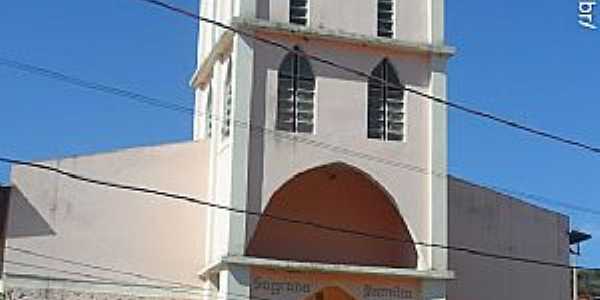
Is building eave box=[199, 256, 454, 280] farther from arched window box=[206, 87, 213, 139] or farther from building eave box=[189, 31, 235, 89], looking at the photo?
building eave box=[189, 31, 235, 89]

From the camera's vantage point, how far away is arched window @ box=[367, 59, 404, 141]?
22.9 meters

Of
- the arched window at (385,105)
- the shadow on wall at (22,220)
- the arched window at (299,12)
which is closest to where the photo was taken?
the shadow on wall at (22,220)

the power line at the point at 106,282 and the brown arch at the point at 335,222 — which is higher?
the brown arch at the point at 335,222

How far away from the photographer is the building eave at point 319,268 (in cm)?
2112

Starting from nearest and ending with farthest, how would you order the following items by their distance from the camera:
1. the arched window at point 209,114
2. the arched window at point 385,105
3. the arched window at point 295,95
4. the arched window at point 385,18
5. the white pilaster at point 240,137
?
the white pilaster at point 240,137
the arched window at point 295,95
the arched window at point 385,105
the arched window at point 385,18
the arched window at point 209,114

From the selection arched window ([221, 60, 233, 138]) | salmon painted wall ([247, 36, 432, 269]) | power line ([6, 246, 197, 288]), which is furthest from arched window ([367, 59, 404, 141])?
power line ([6, 246, 197, 288])

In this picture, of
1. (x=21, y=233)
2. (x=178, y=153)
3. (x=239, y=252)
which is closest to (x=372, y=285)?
(x=239, y=252)

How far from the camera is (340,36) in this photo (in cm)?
2267

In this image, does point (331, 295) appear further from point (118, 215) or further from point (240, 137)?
point (118, 215)

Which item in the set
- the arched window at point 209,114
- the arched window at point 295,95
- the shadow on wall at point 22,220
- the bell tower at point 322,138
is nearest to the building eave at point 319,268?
the bell tower at point 322,138

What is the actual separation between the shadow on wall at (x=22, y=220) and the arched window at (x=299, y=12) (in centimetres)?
624

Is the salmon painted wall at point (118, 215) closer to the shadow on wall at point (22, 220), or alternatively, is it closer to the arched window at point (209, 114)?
the shadow on wall at point (22, 220)

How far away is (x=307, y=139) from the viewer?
22.2 m

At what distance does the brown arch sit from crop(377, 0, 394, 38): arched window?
118 inches
